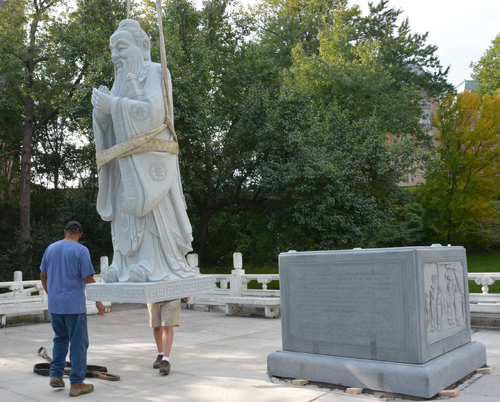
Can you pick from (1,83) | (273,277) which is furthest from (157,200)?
(1,83)

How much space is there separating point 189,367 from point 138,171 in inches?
93.8

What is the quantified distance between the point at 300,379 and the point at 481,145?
18.4 meters

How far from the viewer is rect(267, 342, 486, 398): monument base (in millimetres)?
3826

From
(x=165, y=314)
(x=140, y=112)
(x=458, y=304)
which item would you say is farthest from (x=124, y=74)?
(x=458, y=304)

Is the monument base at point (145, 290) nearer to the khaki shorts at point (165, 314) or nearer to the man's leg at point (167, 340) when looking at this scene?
the khaki shorts at point (165, 314)

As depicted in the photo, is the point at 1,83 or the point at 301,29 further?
the point at 301,29

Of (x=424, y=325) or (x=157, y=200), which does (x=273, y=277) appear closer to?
(x=157, y=200)

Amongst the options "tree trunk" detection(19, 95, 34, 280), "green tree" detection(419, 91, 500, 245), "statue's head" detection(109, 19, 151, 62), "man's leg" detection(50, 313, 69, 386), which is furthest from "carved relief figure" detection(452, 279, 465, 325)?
"tree trunk" detection(19, 95, 34, 280)

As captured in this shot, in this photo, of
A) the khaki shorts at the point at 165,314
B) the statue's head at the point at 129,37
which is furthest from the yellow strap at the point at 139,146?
the khaki shorts at the point at 165,314

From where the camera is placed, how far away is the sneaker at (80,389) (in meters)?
4.23

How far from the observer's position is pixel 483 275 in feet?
25.7

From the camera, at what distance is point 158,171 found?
5035mm

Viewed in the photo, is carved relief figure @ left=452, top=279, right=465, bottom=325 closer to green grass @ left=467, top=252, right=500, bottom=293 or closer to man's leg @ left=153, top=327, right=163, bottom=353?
man's leg @ left=153, top=327, right=163, bottom=353

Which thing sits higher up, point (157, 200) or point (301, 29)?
point (301, 29)
